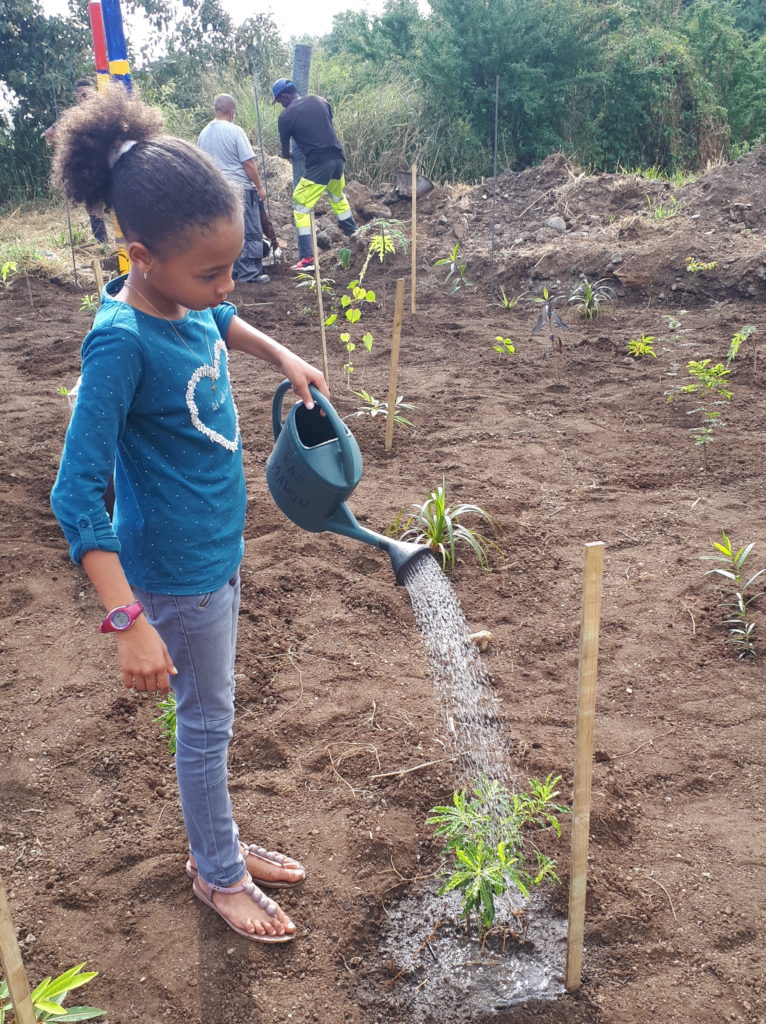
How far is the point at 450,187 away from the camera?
1119cm

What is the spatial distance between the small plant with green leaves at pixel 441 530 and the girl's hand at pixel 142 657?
6.37 ft

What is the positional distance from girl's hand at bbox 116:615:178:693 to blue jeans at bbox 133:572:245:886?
0.69 feet

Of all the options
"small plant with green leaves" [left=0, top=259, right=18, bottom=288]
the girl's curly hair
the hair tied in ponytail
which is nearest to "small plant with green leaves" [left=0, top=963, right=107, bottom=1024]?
the girl's curly hair

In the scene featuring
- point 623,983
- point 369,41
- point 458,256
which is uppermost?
point 369,41

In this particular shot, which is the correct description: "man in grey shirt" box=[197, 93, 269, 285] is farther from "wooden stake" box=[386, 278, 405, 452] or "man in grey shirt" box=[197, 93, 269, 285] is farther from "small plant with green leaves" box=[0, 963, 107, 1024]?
"small plant with green leaves" box=[0, 963, 107, 1024]

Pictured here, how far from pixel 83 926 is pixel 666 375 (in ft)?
15.1

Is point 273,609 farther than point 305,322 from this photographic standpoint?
No

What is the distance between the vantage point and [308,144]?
324 inches

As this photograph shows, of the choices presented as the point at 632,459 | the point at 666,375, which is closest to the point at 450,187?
the point at 666,375

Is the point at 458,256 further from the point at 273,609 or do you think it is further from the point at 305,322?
the point at 273,609

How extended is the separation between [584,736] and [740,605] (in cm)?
158

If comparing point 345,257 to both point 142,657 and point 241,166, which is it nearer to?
point 241,166

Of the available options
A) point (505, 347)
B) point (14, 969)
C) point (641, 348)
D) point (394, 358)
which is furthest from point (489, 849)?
point (505, 347)

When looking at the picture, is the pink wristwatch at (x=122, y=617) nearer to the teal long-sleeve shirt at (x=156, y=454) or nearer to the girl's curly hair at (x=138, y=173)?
the teal long-sleeve shirt at (x=156, y=454)
